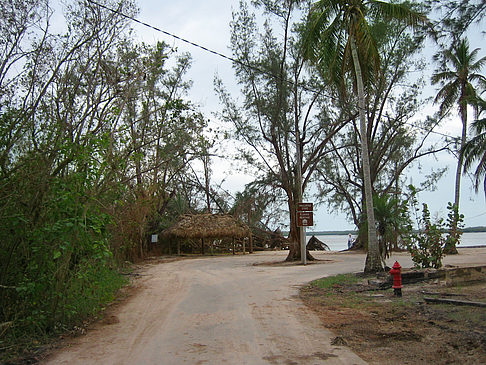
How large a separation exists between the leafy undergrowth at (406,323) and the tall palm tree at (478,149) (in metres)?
8.55

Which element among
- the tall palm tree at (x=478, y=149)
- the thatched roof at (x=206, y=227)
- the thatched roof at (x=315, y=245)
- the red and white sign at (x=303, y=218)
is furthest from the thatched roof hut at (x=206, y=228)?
the tall palm tree at (x=478, y=149)

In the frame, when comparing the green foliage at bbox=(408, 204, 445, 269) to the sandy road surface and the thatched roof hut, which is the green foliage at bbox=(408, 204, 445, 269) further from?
the thatched roof hut

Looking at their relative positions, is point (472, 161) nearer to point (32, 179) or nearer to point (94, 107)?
point (94, 107)

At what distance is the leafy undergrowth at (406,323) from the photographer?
5.39m

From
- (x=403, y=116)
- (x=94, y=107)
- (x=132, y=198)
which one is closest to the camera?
(x=94, y=107)

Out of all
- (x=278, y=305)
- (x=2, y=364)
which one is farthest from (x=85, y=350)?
(x=278, y=305)

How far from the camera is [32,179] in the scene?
21.8 ft

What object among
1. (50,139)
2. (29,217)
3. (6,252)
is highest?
(50,139)

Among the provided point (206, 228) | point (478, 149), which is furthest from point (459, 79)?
point (206, 228)

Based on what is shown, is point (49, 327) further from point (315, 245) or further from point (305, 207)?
point (315, 245)

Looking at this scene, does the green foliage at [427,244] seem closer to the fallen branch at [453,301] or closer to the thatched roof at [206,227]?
the fallen branch at [453,301]

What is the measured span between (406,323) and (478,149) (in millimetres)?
14084

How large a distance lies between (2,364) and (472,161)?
1931 centimetres

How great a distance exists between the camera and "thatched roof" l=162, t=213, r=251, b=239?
3105cm
